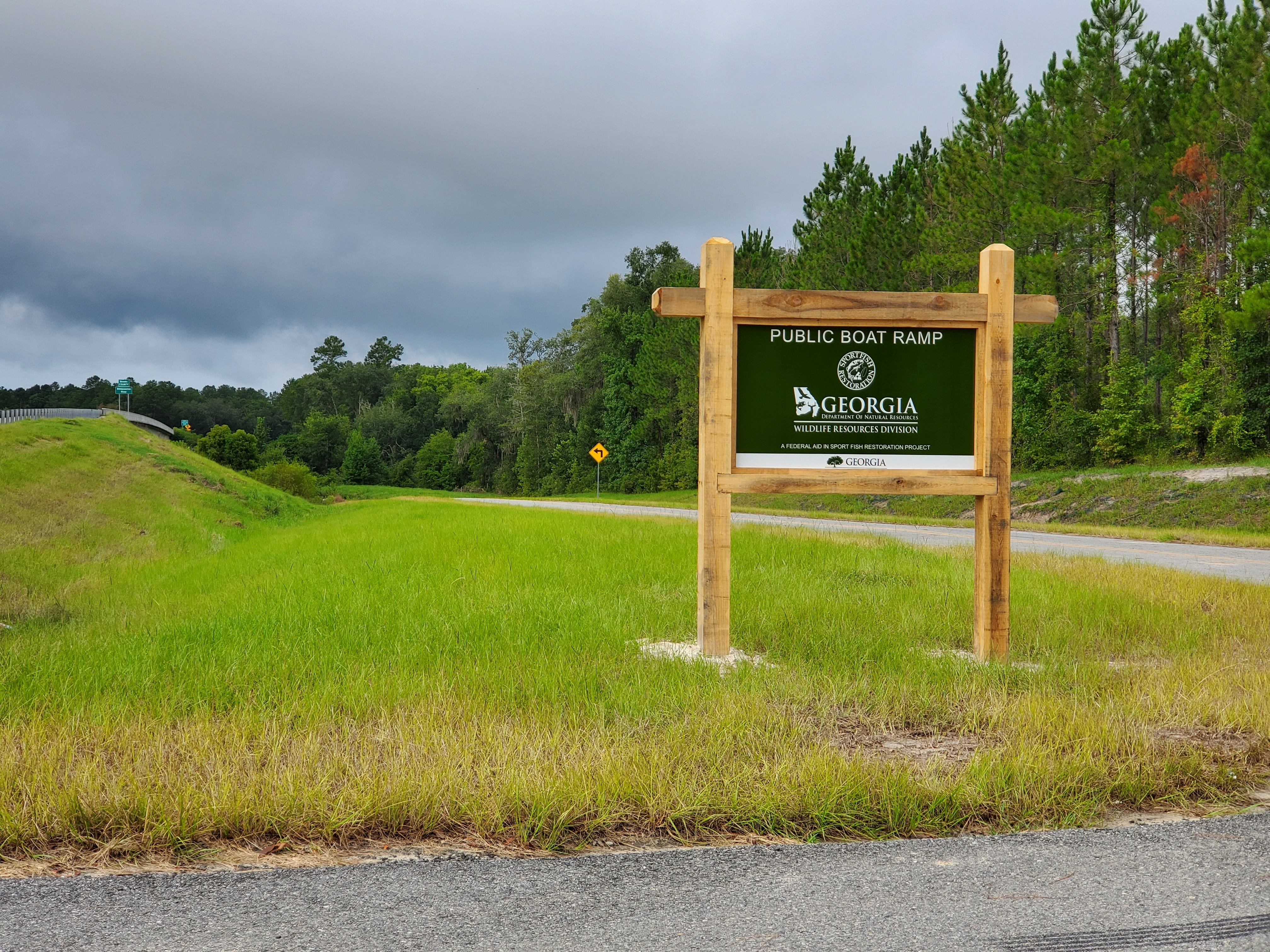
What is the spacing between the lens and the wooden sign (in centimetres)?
658

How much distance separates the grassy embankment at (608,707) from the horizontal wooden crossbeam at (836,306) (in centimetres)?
249

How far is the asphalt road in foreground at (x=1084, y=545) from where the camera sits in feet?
42.8

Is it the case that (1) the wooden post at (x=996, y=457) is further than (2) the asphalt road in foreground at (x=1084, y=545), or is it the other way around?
(2) the asphalt road in foreground at (x=1084, y=545)

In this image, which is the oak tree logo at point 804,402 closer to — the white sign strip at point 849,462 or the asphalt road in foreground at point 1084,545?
the white sign strip at point 849,462

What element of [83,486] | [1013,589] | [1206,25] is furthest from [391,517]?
[1206,25]

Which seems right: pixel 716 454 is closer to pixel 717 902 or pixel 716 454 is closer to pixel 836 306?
pixel 836 306

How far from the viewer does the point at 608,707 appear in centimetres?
493

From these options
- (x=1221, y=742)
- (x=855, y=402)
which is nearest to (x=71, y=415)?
(x=855, y=402)

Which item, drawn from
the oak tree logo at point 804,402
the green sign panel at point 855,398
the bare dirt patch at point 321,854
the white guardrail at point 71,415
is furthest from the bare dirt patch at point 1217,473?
the white guardrail at point 71,415

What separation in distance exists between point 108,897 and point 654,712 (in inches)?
103

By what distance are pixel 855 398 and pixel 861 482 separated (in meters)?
0.67

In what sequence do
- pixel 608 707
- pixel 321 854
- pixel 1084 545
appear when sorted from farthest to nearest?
1. pixel 1084 545
2. pixel 608 707
3. pixel 321 854

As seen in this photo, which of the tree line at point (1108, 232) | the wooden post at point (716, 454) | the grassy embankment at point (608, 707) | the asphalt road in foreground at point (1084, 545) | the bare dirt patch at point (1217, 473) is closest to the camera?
the grassy embankment at point (608, 707)

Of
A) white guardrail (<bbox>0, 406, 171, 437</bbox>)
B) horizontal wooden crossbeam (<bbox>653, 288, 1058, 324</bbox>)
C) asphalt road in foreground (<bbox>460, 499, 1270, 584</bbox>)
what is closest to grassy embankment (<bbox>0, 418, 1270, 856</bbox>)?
horizontal wooden crossbeam (<bbox>653, 288, 1058, 324</bbox>)
